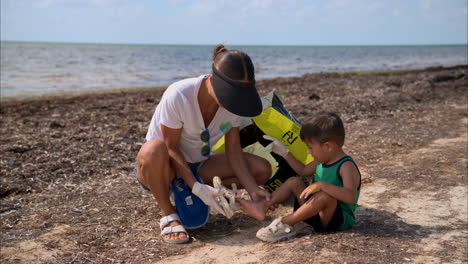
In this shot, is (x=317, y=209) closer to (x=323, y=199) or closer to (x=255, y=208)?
(x=323, y=199)

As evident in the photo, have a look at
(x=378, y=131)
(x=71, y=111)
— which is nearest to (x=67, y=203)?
(x=378, y=131)

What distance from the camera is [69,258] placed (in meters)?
2.91

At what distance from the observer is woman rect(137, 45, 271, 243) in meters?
2.76

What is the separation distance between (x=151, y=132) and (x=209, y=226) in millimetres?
848

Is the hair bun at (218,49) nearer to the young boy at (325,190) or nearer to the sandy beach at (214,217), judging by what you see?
the young boy at (325,190)

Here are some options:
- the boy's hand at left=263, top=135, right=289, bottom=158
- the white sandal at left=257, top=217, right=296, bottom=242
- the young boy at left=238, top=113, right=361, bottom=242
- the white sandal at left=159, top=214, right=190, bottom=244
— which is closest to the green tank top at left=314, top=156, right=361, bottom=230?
the young boy at left=238, top=113, right=361, bottom=242

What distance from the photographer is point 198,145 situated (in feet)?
10.8

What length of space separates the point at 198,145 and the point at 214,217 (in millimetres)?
683

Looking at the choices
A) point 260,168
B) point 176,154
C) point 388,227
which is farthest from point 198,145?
point 388,227

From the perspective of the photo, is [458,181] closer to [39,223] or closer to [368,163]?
[368,163]

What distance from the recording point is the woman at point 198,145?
2758mm

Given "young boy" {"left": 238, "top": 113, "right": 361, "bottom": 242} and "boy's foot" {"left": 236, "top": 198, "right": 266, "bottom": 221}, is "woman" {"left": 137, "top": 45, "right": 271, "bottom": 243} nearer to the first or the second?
"boy's foot" {"left": 236, "top": 198, "right": 266, "bottom": 221}

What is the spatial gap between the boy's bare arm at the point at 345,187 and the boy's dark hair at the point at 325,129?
17 cm

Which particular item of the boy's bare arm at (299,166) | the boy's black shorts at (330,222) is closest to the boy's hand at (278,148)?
the boy's bare arm at (299,166)
